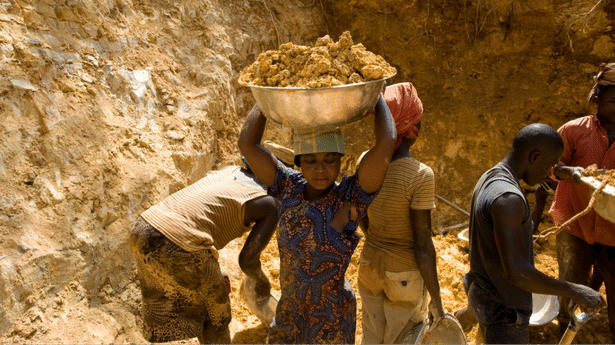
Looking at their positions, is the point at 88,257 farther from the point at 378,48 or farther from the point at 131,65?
the point at 378,48

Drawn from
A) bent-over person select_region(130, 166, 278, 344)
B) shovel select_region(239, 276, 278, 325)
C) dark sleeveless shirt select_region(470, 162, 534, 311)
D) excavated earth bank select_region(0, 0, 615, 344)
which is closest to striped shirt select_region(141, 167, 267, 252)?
bent-over person select_region(130, 166, 278, 344)

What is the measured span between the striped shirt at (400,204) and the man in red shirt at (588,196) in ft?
3.80

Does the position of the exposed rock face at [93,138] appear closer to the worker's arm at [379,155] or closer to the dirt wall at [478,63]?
the dirt wall at [478,63]

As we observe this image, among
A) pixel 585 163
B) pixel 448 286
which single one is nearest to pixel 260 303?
pixel 448 286

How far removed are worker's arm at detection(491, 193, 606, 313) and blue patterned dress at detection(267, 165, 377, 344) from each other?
1.96ft

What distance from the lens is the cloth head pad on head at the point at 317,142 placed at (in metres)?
1.96

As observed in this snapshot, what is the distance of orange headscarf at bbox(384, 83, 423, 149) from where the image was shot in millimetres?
2357

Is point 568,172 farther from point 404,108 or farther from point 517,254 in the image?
point 404,108

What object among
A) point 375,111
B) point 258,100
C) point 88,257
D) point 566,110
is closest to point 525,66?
point 566,110

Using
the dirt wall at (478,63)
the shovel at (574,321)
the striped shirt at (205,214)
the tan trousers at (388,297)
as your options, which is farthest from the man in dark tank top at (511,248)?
the dirt wall at (478,63)

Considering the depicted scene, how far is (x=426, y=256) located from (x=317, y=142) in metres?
0.90

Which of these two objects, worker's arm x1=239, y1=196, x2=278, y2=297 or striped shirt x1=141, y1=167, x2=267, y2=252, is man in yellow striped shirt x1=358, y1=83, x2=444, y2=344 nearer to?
worker's arm x1=239, y1=196, x2=278, y2=297

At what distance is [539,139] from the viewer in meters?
2.21

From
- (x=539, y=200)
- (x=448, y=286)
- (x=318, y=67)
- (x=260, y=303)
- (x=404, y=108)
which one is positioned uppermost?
(x=318, y=67)
